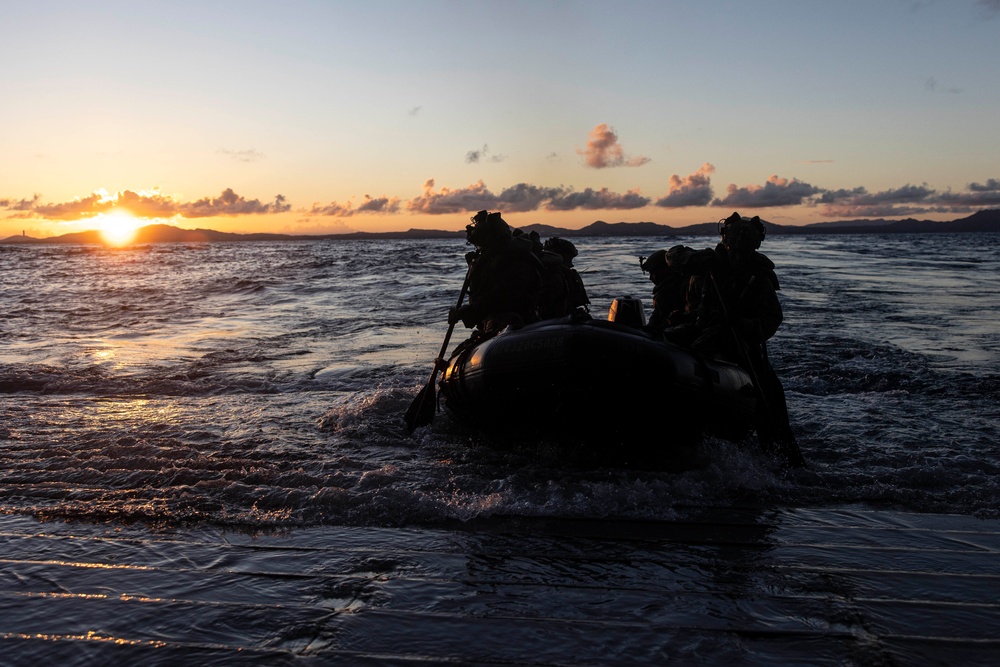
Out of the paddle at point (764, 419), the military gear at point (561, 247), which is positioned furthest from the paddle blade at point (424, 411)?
the military gear at point (561, 247)

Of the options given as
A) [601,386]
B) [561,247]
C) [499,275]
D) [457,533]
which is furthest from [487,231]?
[457,533]

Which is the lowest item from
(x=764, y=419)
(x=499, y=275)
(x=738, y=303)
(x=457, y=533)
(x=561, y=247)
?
(x=457, y=533)

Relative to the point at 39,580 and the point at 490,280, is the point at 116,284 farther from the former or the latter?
the point at 39,580

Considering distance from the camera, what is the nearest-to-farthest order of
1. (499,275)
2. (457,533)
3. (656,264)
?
(457,533), (499,275), (656,264)

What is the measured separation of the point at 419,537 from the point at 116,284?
33947 millimetres

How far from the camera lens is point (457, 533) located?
16.3ft

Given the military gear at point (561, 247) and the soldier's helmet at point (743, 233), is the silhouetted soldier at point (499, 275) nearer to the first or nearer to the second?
the soldier's helmet at point (743, 233)

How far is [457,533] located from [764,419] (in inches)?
139

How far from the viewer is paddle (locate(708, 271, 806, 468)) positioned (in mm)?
6977

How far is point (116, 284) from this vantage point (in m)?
34.7

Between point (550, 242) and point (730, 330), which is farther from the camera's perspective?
point (550, 242)

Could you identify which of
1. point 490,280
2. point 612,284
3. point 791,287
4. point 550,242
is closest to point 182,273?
point 612,284

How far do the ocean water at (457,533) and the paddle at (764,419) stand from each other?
173 mm

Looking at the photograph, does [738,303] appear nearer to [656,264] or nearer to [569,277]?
[656,264]
